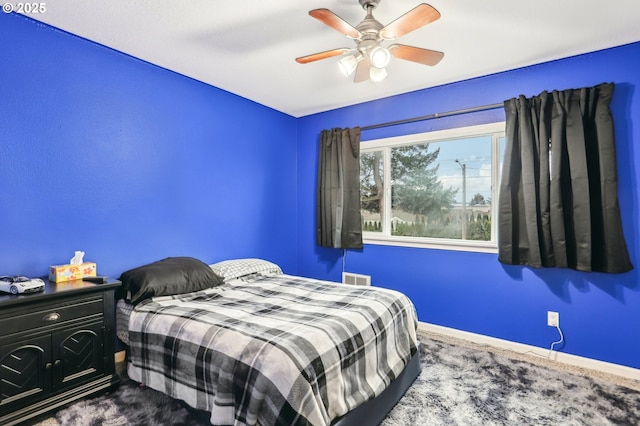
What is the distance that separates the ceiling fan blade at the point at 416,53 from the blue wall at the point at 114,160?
6.71 ft

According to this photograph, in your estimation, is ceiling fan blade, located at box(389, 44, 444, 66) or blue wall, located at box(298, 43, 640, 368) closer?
ceiling fan blade, located at box(389, 44, 444, 66)

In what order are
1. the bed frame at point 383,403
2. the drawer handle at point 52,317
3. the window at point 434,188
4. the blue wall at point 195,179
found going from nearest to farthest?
the bed frame at point 383,403 → the drawer handle at point 52,317 → the blue wall at point 195,179 → the window at point 434,188

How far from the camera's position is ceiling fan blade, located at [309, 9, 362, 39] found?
1773 mm

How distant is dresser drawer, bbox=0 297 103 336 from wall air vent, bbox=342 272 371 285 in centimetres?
259

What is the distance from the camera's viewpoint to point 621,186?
2.53 m

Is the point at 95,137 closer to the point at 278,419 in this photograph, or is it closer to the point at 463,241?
the point at 278,419

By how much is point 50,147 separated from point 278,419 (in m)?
2.37

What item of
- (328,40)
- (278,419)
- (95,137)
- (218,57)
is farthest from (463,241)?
(95,137)

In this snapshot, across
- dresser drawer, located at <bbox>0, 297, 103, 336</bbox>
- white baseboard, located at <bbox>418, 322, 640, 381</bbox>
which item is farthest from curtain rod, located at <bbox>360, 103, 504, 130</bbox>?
dresser drawer, located at <bbox>0, 297, 103, 336</bbox>

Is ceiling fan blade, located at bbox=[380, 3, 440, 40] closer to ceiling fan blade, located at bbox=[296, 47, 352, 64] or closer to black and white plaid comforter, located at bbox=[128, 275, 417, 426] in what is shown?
ceiling fan blade, located at bbox=[296, 47, 352, 64]

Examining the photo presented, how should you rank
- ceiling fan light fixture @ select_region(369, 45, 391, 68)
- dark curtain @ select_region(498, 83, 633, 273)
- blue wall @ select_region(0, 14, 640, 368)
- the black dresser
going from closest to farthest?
the black dresser
ceiling fan light fixture @ select_region(369, 45, 391, 68)
blue wall @ select_region(0, 14, 640, 368)
dark curtain @ select_region(498, 83, 633, 273)

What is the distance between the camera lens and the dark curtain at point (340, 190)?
392cm

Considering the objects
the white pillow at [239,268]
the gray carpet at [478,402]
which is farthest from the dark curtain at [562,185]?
the white pillow at [239,268]

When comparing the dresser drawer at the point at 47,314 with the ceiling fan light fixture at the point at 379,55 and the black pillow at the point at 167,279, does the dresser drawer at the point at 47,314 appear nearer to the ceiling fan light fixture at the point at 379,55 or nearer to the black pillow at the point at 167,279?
the black pillow at the point at 167,279
